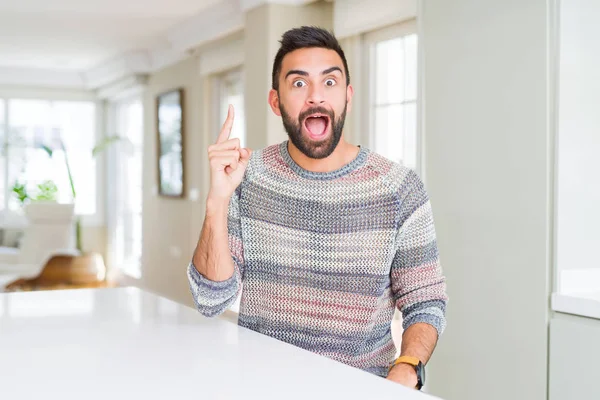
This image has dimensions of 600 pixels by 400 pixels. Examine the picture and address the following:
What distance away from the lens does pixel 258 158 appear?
5.70 feet

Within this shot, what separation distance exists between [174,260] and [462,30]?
16.1 ft

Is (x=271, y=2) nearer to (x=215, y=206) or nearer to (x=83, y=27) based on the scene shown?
(x=83, y=27)

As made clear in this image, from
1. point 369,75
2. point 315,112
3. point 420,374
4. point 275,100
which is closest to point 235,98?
point 369,75

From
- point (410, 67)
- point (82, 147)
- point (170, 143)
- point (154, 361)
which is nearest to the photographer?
point (154, 361)

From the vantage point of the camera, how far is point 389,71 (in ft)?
13.7

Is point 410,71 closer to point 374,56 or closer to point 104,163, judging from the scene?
point 374,56

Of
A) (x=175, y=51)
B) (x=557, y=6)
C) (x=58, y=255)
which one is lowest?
(x=58, y=255)

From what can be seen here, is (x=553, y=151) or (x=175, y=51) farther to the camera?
(x=175, y=51)

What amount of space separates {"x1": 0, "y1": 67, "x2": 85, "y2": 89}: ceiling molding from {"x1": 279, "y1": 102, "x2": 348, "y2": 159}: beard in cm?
802

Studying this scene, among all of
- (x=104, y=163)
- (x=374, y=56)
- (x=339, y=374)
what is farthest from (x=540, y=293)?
(x=104, y=163)

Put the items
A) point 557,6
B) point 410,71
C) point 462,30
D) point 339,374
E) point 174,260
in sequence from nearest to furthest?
point 339,374 < point 557,6 < point 462,30 < point 410,71 < point 174,260

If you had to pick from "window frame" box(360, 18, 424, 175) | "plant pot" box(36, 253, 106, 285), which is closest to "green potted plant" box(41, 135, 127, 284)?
"plant pot" box(36, 253, 106, 285)

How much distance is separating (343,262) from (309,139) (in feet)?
0.89

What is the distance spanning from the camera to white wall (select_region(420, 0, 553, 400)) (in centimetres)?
235
